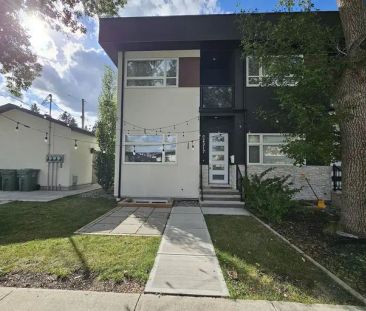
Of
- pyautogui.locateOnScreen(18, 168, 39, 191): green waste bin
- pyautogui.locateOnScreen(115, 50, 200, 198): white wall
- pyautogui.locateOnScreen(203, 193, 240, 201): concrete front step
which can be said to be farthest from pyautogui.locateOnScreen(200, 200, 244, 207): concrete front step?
pyautogui.locateOnScreen(18, 168, 39, 191): green waste bin

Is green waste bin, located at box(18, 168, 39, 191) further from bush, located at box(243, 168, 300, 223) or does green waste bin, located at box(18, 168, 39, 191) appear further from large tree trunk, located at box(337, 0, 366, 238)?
large tree trunk, located at box(337, 0, 366, 238)

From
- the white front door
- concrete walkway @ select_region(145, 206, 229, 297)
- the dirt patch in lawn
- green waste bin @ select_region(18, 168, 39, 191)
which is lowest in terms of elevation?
the dirt patch in lawn

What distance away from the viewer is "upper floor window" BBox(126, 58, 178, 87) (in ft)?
37.9

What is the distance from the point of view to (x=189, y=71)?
37.7 feet

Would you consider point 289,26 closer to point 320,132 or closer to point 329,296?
point 320,132

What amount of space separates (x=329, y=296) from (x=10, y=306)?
3.96 metres

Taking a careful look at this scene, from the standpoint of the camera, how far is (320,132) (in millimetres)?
6785

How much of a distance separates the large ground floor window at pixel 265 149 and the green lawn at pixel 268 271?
17.1ft

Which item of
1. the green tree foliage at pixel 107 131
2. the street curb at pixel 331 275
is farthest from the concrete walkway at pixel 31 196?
the street curb at pixel 331 275

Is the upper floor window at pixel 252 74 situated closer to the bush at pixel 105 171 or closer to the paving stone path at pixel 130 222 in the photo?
the paving stone path at pixel 130 222

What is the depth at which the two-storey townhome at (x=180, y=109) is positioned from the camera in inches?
431

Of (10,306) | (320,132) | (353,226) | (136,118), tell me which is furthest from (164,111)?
(10,306)

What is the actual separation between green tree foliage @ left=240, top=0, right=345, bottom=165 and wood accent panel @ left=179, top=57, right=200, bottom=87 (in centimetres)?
371

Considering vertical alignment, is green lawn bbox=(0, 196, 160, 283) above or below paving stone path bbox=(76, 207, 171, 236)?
below
